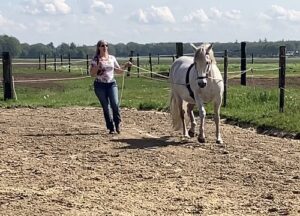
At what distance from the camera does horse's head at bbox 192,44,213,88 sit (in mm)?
11117

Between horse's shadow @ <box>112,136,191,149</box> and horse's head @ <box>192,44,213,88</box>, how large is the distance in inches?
45.2

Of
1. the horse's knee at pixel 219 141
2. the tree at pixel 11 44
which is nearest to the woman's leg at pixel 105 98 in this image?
the horse's knee at pixel 219 141

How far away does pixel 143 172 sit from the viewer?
854 cm

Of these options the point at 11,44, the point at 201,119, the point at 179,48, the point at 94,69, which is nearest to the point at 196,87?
the point at 201,119

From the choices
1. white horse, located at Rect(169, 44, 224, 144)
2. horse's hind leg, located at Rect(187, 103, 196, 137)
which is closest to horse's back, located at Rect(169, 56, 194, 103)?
white horse, located at Rect(169, 44, 224, 144)

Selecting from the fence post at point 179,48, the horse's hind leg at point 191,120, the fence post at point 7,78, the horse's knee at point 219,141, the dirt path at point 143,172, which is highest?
the fence post at point 179,48

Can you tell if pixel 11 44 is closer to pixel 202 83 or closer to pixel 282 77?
pixel 282 77

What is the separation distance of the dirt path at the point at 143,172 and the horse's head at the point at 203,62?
113cm

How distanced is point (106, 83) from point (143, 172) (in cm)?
423

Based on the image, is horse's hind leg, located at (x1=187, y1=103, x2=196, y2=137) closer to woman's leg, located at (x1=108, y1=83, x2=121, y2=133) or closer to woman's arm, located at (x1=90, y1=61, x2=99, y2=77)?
woman's leg, located at (x1=108, y1=83, x2=121, y2=133)

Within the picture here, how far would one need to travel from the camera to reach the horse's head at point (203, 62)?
11.1m

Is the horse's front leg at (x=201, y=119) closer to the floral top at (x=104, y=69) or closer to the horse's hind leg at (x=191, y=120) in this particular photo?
the horse's hind leg at (x=191, y=120)

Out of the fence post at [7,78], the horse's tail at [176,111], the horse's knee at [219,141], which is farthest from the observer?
the fence post at [7,78]

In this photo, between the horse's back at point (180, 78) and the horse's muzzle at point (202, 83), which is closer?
the horse's muzzle at point (202, 83)
